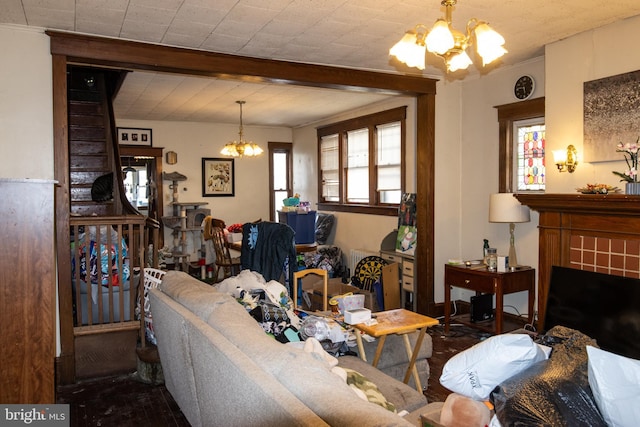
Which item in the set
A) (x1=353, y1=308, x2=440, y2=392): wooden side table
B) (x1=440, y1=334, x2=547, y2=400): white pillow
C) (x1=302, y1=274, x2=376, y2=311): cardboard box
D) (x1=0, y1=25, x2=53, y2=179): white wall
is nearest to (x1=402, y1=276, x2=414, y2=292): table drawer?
(x1=302, y1=274, x2=376, y2=311): cardboard box

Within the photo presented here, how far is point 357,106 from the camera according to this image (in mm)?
7312

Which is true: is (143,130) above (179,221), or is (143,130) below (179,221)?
above

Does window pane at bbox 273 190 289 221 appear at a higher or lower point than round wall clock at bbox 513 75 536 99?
lower

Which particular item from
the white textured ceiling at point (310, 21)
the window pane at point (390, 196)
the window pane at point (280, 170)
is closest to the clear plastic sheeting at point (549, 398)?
the white textured ceiling at point (310, 21)

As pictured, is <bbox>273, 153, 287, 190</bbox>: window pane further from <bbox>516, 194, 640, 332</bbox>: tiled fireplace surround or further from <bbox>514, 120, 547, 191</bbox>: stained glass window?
<bbox>516, 194, 640, 332</bbox>: tiled fireplace surround

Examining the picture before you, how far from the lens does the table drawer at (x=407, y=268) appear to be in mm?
5637

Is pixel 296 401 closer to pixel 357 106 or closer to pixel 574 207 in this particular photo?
pixel 574 207

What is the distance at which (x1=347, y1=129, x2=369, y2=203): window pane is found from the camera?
747 cm

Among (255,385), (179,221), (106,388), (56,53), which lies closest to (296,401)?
(255,385)

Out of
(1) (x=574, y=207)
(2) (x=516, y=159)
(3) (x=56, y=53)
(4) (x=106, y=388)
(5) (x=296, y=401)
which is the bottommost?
(4) (x=106, y=388)

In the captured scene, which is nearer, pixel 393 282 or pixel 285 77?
pixel 285 77

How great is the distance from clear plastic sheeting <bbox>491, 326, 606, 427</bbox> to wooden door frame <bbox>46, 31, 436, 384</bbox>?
3.42 m

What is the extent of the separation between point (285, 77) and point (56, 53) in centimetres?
188

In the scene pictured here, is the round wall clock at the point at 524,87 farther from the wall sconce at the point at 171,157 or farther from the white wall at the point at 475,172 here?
the wall sconce at the point at 171,157
